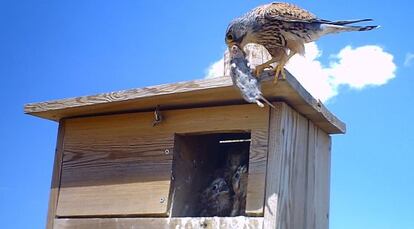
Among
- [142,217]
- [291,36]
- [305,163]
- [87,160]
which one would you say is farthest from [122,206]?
[291,36]

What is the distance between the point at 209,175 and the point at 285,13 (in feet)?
2.50

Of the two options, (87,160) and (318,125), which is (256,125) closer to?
(318,125)

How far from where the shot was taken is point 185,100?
2695 millimetres

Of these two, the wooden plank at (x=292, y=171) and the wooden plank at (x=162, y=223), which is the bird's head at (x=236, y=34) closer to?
the wooden plank at (x=292, y=171)

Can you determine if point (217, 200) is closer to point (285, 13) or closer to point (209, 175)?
point (209, 175)

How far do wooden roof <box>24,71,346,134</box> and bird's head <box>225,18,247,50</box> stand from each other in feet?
0.83

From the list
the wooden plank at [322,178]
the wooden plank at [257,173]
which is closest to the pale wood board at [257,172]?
the wooden plank at [257,173]

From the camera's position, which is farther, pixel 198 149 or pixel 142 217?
pixel 198 149

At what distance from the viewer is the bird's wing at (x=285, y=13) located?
274cm

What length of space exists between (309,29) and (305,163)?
0.54m

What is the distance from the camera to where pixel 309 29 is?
278cm

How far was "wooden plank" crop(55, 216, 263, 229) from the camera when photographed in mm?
2449

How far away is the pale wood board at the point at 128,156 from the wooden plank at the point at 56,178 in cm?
3

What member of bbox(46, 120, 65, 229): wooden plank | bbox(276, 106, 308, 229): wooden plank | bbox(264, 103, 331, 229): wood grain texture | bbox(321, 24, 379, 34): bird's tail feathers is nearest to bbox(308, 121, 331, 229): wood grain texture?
bbox(264, 103, 331, 229): wood grain texture
